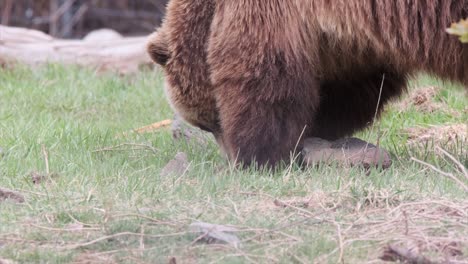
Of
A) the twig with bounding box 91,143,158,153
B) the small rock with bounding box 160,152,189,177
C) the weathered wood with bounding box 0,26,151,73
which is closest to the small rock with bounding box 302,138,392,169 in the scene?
the small rock with bounding box 160,152,189,177

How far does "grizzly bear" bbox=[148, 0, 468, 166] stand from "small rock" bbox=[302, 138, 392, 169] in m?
0.12

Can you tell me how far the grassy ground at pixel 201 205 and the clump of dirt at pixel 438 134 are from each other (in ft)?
0.61

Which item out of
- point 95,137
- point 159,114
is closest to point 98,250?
point 95,137

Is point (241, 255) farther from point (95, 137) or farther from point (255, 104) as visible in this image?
point (95, 137)

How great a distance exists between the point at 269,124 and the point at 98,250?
166 cm

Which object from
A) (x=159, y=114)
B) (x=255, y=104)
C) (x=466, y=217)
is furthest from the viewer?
(x=159, y=114)

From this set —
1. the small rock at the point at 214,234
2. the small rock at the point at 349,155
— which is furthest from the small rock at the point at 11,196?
the small rock at the point at 349,155

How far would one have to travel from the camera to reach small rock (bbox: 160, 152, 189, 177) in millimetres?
5088

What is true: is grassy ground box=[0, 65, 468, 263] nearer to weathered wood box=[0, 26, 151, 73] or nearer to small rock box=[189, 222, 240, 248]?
small rock box=[189, 222, 240, 248]

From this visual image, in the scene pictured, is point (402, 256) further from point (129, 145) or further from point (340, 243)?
point (129, 145)

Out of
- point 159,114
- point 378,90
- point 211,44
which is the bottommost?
point 159,114

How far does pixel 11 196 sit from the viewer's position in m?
4.44

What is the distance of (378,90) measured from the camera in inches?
235

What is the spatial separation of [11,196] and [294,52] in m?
1.69
